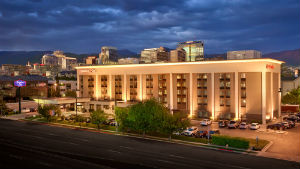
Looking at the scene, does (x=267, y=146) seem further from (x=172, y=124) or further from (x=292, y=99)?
(x=292, y=99)

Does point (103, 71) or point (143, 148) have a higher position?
point (103, 71)

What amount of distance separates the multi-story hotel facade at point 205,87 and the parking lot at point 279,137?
818 cm

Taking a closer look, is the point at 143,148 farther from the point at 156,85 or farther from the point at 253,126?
the point at 156,85

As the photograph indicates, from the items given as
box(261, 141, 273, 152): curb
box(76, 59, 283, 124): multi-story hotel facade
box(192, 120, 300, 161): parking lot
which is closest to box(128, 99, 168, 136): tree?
box(192, 120, 300, 161): parking lot

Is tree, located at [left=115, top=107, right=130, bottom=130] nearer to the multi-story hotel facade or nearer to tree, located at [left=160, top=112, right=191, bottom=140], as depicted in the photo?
tree, located at [left=160, top=112, right=191, bottom=140]

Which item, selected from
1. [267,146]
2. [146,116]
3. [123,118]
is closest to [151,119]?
[146,116]

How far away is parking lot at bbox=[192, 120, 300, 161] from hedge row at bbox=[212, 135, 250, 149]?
3.48 meters

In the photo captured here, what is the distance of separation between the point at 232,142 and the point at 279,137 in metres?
14.6

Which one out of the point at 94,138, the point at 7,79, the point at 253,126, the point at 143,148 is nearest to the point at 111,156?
the point at 143,148

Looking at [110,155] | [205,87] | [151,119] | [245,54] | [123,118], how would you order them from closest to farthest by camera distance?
[110,155] → [151,119] → [123,118] → [205,87] → [245,54]

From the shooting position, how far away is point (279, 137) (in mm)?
48875

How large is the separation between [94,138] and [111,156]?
13163 mm

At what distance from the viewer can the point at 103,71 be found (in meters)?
88.9

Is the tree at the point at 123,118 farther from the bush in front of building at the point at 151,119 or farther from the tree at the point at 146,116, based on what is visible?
the tree at the point at 146,116
